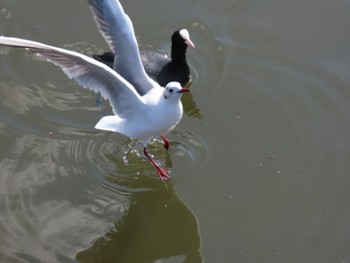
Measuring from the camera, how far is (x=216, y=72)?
602 cm

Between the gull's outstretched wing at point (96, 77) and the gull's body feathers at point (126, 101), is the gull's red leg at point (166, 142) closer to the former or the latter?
the gull's body feathers at point (126, 101)

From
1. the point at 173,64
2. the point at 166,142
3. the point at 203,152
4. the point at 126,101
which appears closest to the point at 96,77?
the point at 126,101

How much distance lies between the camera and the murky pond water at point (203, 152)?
466cm

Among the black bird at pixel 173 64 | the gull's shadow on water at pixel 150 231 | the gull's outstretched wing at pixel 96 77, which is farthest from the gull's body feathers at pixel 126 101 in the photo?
the black bird at pixel 173 64

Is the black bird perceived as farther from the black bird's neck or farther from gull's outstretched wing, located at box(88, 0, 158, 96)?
gull's outstretched wing, located at box(88, 0, 158, 96)

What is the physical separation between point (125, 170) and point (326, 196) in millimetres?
1525

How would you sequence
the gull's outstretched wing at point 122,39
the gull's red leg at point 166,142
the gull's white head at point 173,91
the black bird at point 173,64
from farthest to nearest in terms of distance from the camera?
1. the black bird at point 173,64
2. the gull's red leg at point 166,142
3. the gull's outstretched wing at point 122,39
4. the gull's white head at point 173,91

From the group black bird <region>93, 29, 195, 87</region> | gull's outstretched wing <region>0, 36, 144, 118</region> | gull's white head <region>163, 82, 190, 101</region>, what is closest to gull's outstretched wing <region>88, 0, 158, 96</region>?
gull's outstretched wing <region>0, 36, 144, 118</region>

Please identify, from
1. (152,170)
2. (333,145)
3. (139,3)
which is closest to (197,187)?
(152,170)

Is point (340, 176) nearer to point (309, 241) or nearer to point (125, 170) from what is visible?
point (309, 241)

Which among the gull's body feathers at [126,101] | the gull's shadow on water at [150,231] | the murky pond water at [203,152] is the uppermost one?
the gull's body feathers at [126,101]

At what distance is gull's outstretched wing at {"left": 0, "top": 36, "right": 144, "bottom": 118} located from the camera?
4297 millimetres

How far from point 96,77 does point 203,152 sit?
1.09 metres

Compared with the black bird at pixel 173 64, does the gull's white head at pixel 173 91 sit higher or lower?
higher
